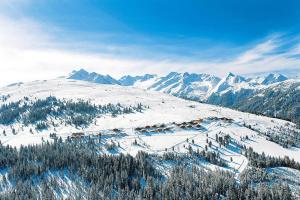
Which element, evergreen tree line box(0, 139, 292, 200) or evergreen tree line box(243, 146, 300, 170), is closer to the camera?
evergreen tree line box(0, 139, 292, 200)

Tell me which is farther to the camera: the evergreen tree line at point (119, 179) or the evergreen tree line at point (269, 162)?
the evergreen tree line at point (269, 162)

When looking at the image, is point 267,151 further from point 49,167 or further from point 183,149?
point 49,167

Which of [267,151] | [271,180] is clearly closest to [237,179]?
[271,180]

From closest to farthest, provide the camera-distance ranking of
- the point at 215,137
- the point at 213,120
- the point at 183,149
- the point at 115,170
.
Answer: the point at 115,170 < the point at 183,149 < the point at 215,137 < the point at 213,120

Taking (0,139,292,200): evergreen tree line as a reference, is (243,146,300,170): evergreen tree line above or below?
above

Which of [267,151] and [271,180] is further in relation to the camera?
[267,151]

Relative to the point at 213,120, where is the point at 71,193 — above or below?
below

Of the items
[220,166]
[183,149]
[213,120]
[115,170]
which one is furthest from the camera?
[213,120]

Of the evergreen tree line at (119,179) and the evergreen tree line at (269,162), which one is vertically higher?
the evergreen tree line at (269,162)
